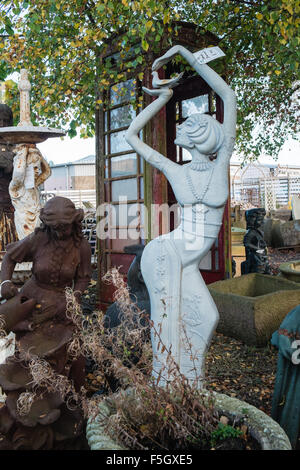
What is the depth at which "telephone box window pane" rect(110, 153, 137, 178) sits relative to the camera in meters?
5.18

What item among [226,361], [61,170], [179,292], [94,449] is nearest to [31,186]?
[179,292]

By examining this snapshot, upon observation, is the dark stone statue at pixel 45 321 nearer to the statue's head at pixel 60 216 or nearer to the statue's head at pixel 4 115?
the statue's head at pixel 60 216

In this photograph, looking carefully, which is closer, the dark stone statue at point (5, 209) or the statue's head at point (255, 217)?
the dark stone statue at point (5, 209)

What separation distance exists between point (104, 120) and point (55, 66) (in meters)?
0.88

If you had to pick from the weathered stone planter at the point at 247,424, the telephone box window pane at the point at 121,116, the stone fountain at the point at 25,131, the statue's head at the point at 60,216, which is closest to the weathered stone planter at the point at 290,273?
the telephone box window pane at the point at 121,116

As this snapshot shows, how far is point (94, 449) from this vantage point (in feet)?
5.45

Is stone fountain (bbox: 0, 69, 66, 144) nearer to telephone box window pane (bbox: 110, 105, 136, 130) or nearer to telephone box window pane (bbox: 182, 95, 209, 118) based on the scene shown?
telephone box window pane (bbox: 110, 105, 136, 130)

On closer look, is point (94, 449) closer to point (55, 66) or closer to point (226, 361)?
point (226, 361)

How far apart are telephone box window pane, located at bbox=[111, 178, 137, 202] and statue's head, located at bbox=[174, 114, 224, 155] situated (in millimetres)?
2600

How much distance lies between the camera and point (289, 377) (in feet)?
7.29

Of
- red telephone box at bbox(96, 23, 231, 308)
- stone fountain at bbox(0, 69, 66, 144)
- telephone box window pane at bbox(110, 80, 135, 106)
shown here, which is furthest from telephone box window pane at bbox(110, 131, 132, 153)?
stone fountain at bbox(0, 69, 66, 144)

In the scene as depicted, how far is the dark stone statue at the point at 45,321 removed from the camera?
2119 millimetres

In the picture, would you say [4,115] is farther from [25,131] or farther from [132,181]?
[25,131]

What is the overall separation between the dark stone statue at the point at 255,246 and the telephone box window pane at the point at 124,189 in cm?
186
